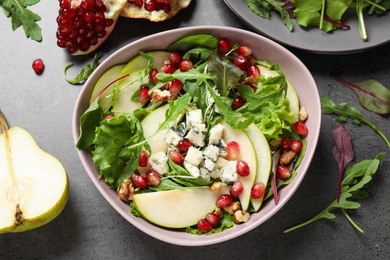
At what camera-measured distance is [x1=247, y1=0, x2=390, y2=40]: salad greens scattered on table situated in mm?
2102

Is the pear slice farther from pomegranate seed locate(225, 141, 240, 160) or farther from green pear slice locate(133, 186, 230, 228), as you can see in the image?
pomegranate seed locate(225, 141, 240, 160)

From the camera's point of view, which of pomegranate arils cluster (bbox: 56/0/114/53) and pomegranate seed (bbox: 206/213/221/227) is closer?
pomegranate seed (bbox: 206/213/221/227)

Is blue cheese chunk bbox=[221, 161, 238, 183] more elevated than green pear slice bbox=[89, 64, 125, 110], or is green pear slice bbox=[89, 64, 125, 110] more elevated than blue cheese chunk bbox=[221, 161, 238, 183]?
green pear slice bbox=[89, 64, 125, 110]

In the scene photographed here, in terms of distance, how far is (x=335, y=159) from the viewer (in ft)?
7.22

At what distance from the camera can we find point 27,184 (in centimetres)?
203

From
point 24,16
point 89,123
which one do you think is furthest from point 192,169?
point 24,16

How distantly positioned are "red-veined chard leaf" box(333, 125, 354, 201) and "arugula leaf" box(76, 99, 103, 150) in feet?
2.76

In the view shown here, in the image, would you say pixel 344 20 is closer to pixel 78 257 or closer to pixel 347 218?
pixel 347 218

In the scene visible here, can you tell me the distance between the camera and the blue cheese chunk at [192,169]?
6.47ft

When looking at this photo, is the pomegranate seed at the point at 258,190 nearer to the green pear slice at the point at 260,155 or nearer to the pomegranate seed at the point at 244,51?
the green pear slice at the point at 260,155

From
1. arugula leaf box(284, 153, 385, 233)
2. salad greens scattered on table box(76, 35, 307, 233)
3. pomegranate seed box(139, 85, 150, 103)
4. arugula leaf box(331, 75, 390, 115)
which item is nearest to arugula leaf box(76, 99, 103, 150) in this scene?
salad greens scattered on table box(76, 35, 307, 233)

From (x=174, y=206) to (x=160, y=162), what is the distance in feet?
0.49

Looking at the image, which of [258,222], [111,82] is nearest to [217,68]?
[111,82]

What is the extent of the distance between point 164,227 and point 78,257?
0.39m
